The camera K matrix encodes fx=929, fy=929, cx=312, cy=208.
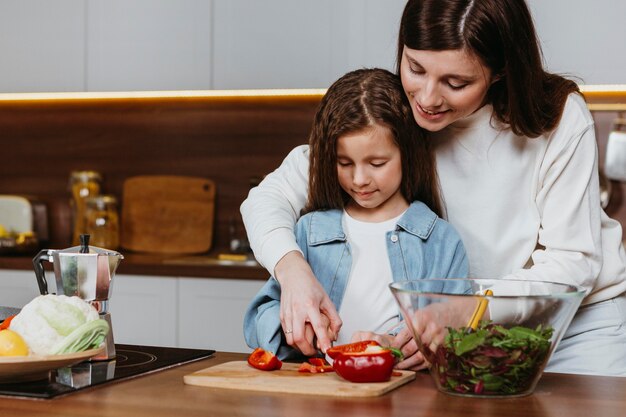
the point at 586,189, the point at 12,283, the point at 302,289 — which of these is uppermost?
the point at 586,189

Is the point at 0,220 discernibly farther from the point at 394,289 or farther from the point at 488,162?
the point at 394,289

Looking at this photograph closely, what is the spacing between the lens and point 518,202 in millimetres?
1705

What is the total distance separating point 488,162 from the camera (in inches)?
67.7

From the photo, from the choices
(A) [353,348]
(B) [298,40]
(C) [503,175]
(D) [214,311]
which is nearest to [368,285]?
(C) [503,175]

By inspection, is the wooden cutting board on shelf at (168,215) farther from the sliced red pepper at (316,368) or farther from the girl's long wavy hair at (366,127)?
the sliced red pepper at (316,368)

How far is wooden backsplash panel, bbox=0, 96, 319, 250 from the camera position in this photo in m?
3.52

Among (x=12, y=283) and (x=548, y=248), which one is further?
(x=12, y=283)

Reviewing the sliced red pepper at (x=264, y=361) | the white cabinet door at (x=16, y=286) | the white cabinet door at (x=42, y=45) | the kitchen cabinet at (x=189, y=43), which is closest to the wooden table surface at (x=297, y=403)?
the sliced red pepper at (x=264, y=361)

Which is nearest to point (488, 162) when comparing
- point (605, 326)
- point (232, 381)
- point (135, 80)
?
point (605, 326)

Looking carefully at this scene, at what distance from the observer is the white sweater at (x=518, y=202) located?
1621mm

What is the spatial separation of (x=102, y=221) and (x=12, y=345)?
238cm

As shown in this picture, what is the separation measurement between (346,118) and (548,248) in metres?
0.43

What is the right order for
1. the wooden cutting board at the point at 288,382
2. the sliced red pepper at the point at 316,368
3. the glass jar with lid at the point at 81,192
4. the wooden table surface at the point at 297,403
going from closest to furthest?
1. the wooden table surface at the point at 297,403
2. the wooden cutting board at the point at 288,382
3. the sliced red pepper at the point at 316,368
4. the glass jar with lid at the point at 81,192

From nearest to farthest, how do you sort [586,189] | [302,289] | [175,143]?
1. [302,289]
2. [586,189]
3. [175,143]
